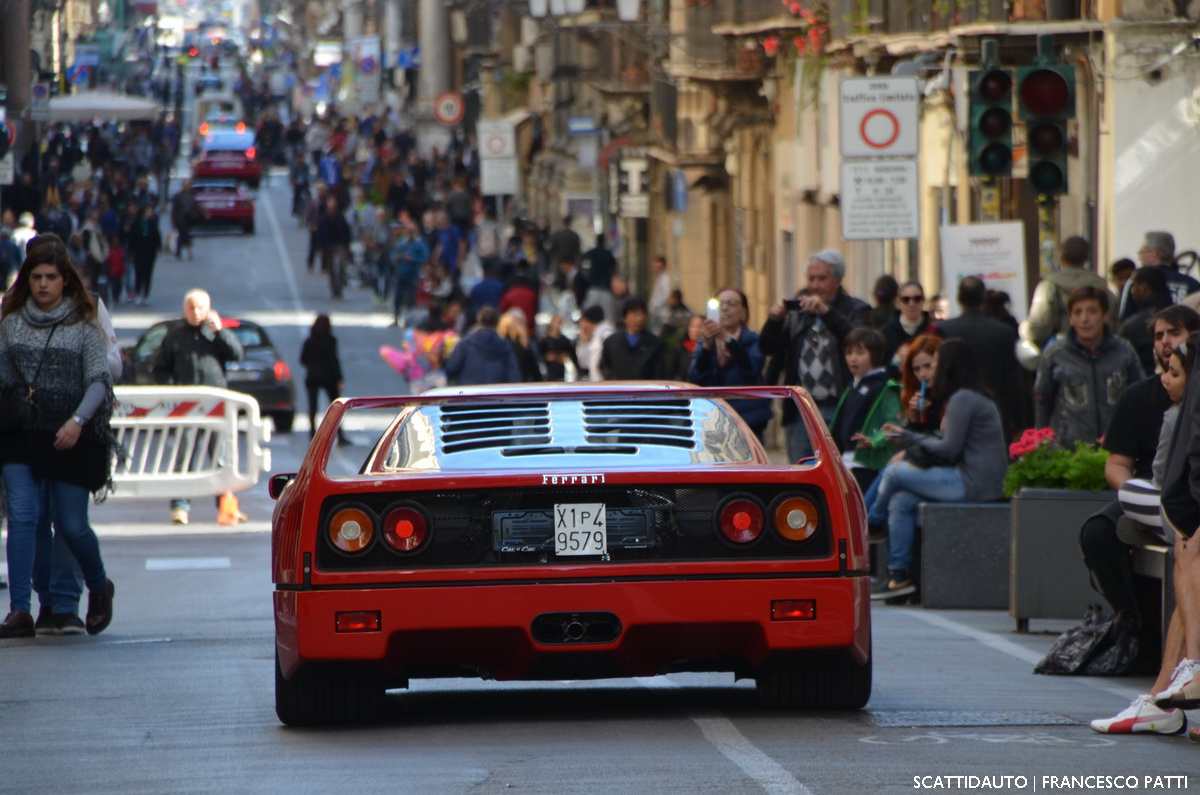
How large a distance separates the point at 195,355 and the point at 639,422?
11.9m

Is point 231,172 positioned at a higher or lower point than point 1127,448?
higher

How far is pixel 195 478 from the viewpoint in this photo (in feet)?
68.0

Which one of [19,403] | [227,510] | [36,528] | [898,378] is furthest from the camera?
[227,510]

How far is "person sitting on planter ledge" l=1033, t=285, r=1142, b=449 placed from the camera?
14.4 meters

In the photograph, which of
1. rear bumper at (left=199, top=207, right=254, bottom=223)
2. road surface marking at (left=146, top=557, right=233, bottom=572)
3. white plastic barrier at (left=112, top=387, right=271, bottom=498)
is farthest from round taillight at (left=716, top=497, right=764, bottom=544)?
rear bumper at (left=199, top=207, right=254, bottom=223)

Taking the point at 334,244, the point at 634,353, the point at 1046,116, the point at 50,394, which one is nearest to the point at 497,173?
the point at 334,244

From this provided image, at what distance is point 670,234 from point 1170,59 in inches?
1146

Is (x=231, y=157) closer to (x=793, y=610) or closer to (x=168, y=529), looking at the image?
(x=168, y=529)

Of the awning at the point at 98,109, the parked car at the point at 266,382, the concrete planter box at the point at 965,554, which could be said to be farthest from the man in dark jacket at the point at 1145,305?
the awning at the point at 98,109

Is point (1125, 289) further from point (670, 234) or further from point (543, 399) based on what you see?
point (670, 234)

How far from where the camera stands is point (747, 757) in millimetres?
7883

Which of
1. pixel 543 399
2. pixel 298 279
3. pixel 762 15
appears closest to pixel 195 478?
pixel 543 399

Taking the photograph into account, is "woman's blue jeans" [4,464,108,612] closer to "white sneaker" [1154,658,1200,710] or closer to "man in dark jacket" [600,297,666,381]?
"white sneaker" [1154,658,1200,710]

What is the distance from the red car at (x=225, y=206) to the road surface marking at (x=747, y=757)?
65.2m
